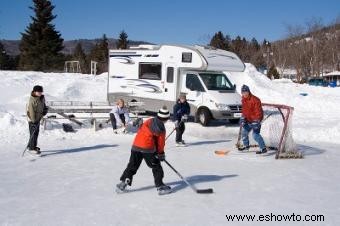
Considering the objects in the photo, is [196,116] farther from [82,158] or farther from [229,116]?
[82,158]

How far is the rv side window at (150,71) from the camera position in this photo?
58.5 ft

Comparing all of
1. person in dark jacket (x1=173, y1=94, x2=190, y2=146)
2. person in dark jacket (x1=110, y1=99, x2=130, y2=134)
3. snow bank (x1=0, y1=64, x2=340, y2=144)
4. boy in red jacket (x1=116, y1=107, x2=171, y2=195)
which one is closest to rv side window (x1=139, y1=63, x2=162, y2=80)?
person in dark jacket (x1=110, y1=99, x2=130, y2=134)

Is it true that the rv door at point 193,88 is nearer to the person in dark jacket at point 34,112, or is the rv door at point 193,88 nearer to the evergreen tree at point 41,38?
the person in dark jacket at point 34,112

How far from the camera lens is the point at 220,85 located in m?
17.1

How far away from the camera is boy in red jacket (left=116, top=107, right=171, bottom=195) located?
7.45 m

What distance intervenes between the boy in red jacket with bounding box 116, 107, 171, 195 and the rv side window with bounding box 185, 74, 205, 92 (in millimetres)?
9270

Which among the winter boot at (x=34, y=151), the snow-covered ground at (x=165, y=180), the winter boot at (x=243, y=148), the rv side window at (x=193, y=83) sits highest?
the rv side window at (x=193, y=83)

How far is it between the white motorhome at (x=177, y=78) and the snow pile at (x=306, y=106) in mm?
2740

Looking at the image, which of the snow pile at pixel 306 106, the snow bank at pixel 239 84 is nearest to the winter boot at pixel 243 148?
the snow pile at pixel 306 106

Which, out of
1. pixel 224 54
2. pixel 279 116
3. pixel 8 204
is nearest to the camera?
pixel 8 204

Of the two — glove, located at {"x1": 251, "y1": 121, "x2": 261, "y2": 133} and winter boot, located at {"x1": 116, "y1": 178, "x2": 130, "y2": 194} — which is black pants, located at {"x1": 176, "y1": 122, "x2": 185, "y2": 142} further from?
winter boot, located at {"x1": 116, "y1": 178, "x2": 130, "y2": 194}

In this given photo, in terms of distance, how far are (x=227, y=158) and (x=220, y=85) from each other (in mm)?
6229

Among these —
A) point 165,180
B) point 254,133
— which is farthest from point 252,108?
point 165,180

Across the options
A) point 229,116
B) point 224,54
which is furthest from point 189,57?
point 229,116
